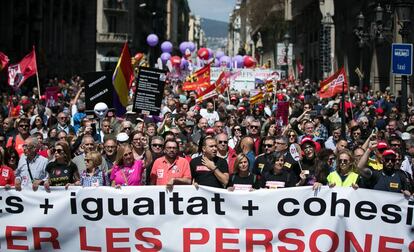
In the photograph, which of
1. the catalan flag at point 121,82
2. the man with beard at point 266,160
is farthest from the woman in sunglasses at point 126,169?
the catalan flag at point 121,82

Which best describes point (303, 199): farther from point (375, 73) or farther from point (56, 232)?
point (375, 73)

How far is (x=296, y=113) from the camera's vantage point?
1812 cm

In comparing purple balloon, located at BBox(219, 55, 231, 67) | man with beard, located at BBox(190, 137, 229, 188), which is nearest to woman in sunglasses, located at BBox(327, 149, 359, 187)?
man with beard, located at BBox(190, 137, 229, 188)

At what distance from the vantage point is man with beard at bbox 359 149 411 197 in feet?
27.1

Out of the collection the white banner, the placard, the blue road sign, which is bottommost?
the white banner

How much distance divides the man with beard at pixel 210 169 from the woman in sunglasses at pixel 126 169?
0.60m

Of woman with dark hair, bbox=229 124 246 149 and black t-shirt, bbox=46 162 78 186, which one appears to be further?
woman with dark hair, bbox=229 124 246 149

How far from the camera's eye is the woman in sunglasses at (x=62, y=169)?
Result: 8852 mm

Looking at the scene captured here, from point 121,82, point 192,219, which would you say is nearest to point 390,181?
point 192,219

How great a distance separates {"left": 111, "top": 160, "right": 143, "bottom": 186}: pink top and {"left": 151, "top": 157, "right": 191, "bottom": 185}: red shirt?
18 centimetres

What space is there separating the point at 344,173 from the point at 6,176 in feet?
12.3

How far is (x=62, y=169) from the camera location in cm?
898

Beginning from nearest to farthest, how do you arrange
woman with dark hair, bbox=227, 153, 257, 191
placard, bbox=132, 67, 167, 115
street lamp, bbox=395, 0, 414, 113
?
1. woman with dark hair, bbox=227, 153, 257, 191
2. placard, bbox=132, 67, 167, 115
3. street lamp, bbox=395, 0, 414, 113

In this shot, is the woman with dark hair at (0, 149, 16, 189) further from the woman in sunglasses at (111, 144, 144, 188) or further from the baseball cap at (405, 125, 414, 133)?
the baseball cap at (405, 125, 414, 133)
